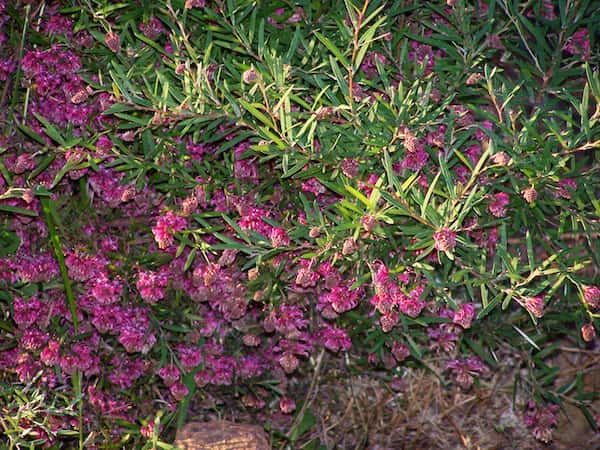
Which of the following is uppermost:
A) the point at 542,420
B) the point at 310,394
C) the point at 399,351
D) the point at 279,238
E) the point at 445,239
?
the point at 445,239

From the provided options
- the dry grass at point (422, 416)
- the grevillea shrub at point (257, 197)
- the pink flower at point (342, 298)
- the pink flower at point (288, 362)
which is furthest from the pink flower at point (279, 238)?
the dry grass at point (422, 416)

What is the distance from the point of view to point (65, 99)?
10.2ft

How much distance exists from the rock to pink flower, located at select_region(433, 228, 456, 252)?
1.11m

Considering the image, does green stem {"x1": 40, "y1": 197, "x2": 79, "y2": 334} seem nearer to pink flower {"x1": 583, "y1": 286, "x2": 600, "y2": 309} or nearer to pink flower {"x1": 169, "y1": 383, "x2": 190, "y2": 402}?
pink flower {"x1": 169, "y1": 383, "x2": 190, "y2": 402}

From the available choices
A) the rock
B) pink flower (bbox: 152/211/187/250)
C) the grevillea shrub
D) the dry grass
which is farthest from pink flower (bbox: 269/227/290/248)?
the dry grass

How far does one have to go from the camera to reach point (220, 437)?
10.4 feet

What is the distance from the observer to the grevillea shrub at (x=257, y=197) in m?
2.67

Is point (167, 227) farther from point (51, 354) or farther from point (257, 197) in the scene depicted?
point (51, 354)

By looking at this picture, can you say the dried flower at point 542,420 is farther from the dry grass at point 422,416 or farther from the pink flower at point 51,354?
the pink flower at point 51,354

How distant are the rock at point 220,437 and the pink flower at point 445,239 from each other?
111 centimetres

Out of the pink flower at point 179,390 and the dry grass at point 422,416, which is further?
the dry grass at point 422,416

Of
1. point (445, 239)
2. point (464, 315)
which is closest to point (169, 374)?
point (464, 315)

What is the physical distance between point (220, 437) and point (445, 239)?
1.20 meters

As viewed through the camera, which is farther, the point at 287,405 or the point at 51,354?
the point at 287,405
